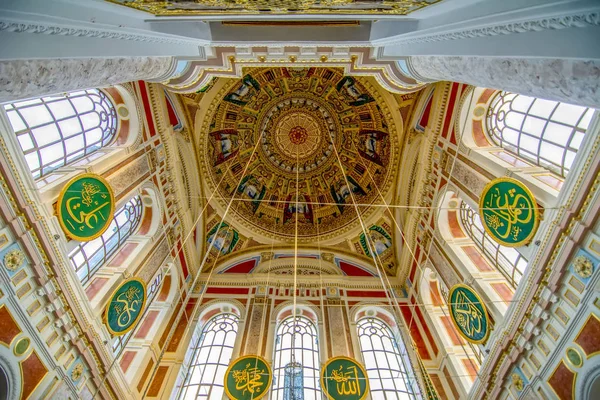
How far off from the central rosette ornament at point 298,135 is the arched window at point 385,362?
914cm

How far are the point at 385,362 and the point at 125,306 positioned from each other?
807 centimetres

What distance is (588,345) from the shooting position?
4.88 meters

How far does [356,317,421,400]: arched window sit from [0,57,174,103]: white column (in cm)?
949

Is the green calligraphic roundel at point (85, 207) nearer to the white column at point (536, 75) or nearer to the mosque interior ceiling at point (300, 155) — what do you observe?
the mosque interior ceiling at point (300, 155)

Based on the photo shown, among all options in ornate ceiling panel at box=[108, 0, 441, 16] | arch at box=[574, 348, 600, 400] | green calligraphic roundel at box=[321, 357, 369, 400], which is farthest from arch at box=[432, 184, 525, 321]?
ornate ceiling panel at box=[108, 0, 441, 16]

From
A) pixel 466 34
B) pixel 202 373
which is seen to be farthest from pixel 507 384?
pixel 202 373

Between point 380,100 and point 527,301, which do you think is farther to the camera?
point 380,100

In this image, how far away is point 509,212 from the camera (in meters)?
6.02

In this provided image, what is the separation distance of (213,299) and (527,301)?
1029cm

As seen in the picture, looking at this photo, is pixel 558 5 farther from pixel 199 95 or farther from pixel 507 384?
pixel 199 95

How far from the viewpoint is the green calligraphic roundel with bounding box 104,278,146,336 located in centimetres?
674

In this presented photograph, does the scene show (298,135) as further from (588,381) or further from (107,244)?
(588,381)

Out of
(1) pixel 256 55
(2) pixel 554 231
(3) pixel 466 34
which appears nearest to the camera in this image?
(3) pixel 466 34

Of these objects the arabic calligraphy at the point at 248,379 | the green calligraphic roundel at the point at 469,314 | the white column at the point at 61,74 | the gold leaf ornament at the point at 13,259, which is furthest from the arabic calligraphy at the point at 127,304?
the green calligraphic roundel at the point at 469,314
